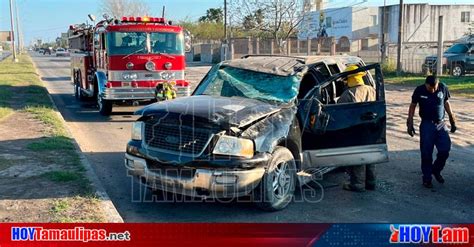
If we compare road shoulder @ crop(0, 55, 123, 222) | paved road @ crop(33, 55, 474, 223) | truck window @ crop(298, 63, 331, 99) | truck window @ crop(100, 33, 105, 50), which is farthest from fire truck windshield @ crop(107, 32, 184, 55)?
truck window @ crop(298, 63, 331, 99)

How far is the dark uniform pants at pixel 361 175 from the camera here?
6891 mm

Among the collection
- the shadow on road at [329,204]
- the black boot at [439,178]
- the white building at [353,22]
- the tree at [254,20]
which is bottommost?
the shadow on road at [329,204]

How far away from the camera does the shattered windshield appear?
6.58m

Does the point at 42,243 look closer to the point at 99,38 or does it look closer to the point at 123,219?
the point at 123,219

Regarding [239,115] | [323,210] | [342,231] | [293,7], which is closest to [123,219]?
[239,115]

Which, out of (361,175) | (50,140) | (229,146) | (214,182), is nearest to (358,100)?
(361,175)

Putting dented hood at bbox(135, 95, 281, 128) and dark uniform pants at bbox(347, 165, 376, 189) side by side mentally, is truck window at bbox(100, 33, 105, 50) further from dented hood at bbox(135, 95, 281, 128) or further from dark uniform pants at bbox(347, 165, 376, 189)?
dark uniform pants at bbox(347, 165, 376, 189)

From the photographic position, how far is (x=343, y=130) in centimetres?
668

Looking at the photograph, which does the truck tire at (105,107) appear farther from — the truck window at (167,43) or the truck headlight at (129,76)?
the truck window at (167,43)

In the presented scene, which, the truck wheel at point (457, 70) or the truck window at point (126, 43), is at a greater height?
the truck window at point (126, 43)

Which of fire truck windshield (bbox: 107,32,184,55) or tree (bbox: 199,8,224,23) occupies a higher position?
tree (bbox: 199,8,224,23)

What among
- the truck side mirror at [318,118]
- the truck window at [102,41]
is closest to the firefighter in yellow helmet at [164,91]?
the truck window at [102,41]

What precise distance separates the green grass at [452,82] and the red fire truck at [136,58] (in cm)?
1103

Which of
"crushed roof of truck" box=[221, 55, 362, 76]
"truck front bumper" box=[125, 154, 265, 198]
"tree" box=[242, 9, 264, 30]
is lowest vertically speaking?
"truck front bumper" box=[125, 154, 265, 198]
